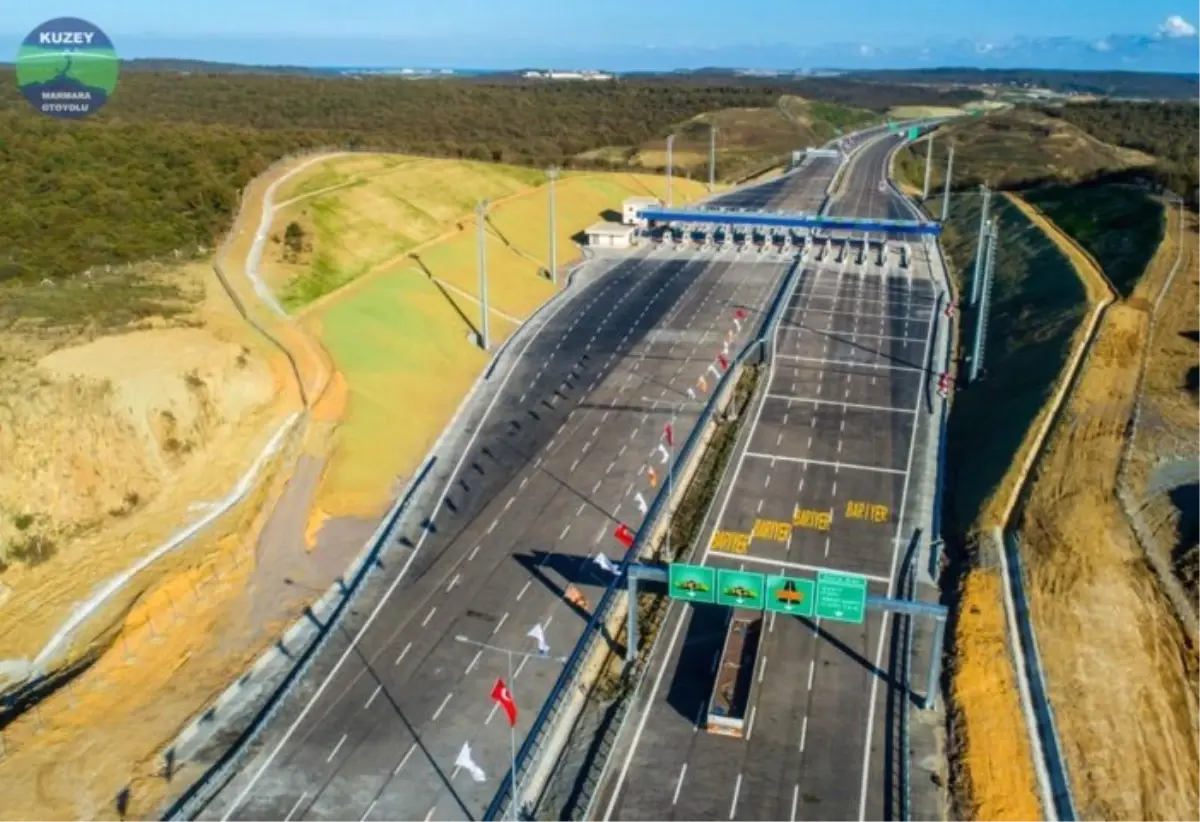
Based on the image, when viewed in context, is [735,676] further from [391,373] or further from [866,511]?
[391,373]

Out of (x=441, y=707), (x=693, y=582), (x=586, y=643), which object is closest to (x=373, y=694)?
(x=441, y=707)

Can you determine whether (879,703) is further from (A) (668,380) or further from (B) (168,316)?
(B) (168,316)

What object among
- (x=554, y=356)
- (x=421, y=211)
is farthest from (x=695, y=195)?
(x=554, y=356)

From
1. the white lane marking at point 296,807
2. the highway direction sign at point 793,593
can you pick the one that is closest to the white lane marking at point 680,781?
the highway direction sign at point 793,593

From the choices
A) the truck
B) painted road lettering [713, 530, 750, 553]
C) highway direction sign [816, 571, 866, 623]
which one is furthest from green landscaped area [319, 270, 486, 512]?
highway direction sign [816, 571, 866, 623]

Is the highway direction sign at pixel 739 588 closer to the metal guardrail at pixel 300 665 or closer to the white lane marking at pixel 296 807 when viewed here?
the white lane marking at pixel 296 807

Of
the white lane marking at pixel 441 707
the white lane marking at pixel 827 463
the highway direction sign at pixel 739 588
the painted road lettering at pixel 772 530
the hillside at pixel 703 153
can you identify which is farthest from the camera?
the hillside at pixel 703 153

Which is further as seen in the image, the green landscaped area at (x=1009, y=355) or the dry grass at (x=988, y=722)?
the green landscaped area at (x=1009, y=355)
